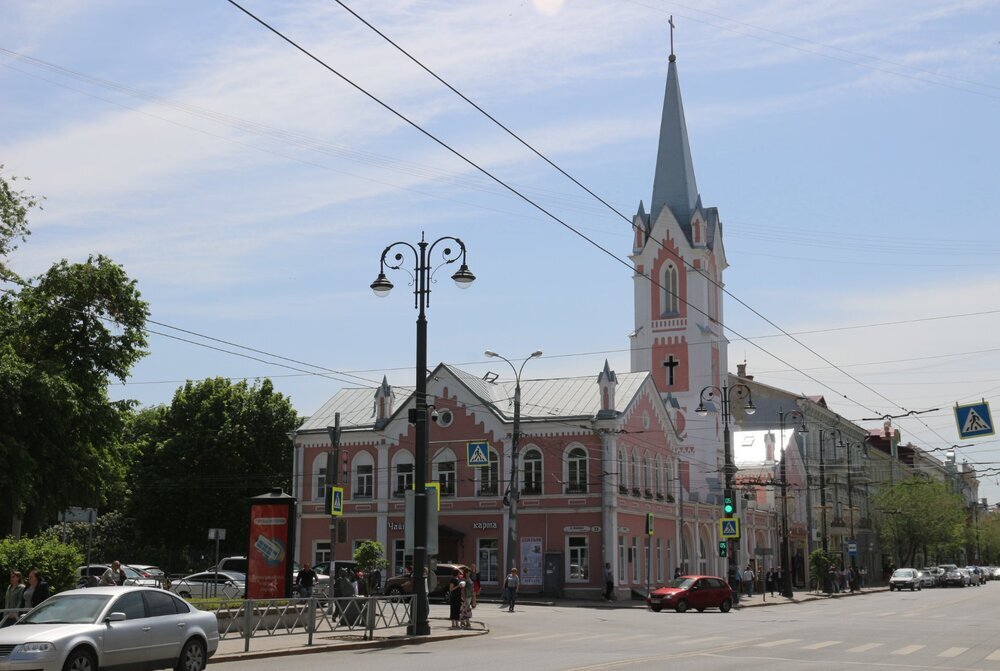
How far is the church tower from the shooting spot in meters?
74.4

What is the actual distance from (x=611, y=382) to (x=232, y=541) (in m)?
26.2

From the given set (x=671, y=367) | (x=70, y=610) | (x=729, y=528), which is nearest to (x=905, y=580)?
(x=671, y=367)

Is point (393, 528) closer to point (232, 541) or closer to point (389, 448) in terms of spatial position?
point (389, 448)

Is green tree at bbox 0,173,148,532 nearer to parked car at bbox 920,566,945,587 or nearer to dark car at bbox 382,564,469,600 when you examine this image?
dark car at bbox 382,564,469,600

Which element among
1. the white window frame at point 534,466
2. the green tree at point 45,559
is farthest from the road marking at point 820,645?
the white window frame at point 534,466

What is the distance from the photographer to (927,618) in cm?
3512

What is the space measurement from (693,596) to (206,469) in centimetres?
3457

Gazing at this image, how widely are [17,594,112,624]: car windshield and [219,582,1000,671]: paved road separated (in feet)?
10.4

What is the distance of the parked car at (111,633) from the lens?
50.9ft

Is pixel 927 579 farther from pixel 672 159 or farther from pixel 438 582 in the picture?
pixel 438 582

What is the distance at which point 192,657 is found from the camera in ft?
59.3

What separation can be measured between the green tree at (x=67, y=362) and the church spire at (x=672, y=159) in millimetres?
42860

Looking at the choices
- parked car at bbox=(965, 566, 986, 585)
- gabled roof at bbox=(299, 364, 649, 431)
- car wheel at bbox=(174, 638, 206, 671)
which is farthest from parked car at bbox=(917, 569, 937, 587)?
car wheel at bbox=(174, 638, 206, 671)

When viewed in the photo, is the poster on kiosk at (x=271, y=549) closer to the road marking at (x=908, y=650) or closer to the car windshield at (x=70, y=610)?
the car windshield at (x=70, y=610)
